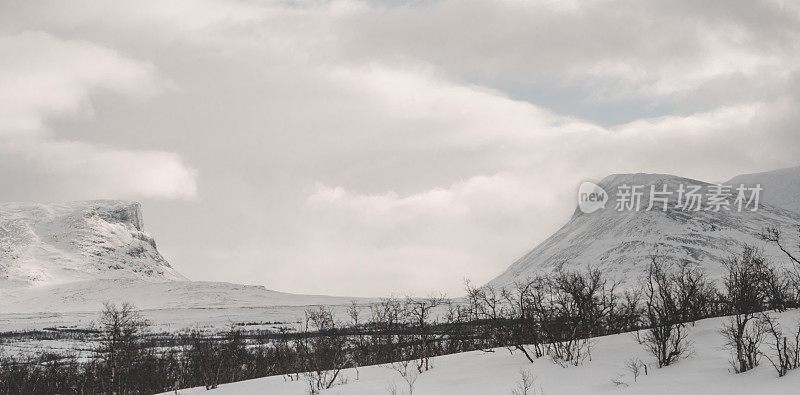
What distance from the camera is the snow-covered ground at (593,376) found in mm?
32781

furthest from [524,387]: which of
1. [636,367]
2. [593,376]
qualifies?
[636,367]

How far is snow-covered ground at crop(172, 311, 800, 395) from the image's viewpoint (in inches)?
1291

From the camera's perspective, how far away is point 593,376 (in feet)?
131

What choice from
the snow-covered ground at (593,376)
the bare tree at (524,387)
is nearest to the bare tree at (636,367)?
the snow-covered ground at (593,376)

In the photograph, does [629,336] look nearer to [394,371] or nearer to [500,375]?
[500,375]

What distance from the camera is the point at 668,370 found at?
126 ft

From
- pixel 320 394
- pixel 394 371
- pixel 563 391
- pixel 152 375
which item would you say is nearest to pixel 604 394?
pixel 563 391

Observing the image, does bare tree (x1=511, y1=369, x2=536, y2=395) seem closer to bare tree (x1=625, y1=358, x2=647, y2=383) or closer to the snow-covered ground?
the snow-covered ground

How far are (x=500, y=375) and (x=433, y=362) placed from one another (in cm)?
1441

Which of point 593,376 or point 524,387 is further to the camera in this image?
point 593,376

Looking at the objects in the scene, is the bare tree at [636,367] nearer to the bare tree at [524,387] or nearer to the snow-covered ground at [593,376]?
the snow-covered ground at [593,376]

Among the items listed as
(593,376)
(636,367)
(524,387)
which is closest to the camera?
(636,367)

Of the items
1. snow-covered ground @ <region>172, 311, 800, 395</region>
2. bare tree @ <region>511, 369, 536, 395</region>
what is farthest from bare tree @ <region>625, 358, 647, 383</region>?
bare tree @ <region>511, 369, 536, 395</region>

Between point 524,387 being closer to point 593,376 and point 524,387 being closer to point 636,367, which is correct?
point 593,376
